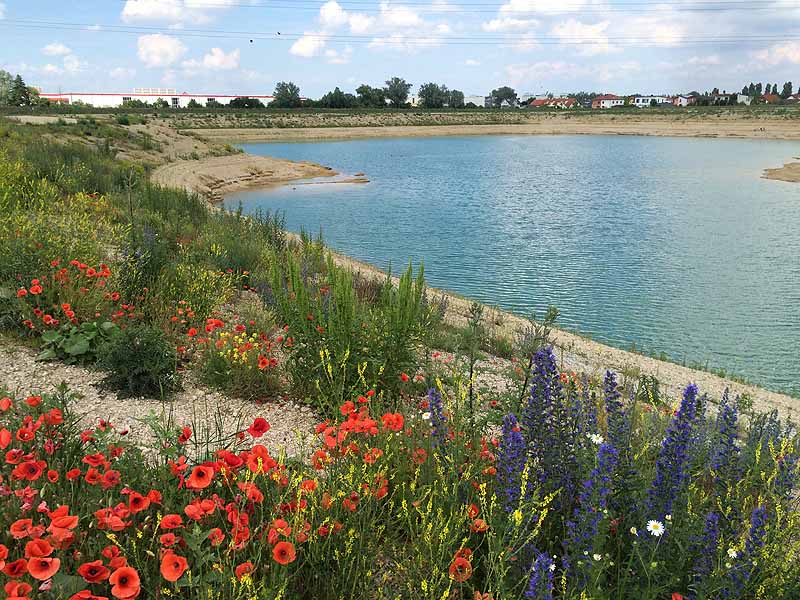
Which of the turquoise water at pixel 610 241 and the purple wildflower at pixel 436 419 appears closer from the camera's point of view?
the purple wildflower at pixel 436 419

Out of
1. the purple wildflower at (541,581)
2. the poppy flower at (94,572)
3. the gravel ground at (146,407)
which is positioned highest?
the poppy flower at (94,572)

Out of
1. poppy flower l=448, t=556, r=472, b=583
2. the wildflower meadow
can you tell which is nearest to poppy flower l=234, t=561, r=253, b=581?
the wildflower meadow

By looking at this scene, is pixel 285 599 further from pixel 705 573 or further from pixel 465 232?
pixel 465 232

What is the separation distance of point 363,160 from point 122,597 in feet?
176

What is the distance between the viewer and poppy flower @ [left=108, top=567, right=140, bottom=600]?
6.60ft

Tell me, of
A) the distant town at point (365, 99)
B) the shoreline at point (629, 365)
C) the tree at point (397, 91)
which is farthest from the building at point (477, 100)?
the shoreline at point (629, 365)

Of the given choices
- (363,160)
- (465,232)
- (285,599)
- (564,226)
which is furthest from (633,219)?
(363,160)

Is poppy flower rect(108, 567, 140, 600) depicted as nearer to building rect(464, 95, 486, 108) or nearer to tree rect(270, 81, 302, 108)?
tree rect(270, 81, 302, 108)

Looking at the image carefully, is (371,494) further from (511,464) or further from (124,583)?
(124,583)

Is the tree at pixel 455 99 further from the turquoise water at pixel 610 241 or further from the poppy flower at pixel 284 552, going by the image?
the poppy flower at pixel 284 552

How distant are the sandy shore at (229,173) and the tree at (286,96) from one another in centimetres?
7787

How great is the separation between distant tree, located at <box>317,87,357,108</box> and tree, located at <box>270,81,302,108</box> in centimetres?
508

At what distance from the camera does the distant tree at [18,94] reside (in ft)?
273

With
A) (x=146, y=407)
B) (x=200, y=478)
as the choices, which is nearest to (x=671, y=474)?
(x=200, y=478)
